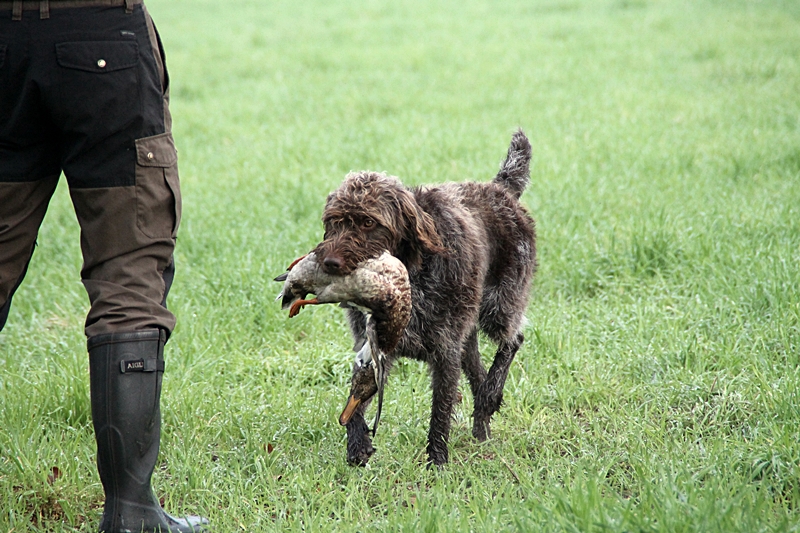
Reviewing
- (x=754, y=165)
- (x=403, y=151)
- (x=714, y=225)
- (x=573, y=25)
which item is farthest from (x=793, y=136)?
(x=573, y=25)

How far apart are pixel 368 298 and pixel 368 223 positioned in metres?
0.36

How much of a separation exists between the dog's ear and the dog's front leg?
1.69 feet

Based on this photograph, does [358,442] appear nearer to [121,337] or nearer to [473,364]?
[473,364]

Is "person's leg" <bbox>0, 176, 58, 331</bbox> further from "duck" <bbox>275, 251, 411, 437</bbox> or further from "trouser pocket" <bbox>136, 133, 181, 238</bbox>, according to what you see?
"duck" <bbox>275, 251, 411, 437</bbox>

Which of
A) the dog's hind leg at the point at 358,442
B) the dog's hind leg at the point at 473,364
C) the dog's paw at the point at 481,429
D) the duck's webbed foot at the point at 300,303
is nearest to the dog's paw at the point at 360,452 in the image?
the dog's hind leg at the point at 358,442

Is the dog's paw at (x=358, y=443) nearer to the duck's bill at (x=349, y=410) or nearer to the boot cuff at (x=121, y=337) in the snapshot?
the duck's bill at (x=349, y=410)

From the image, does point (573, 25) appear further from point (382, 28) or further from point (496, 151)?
point (496, 151)

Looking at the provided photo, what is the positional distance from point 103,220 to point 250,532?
1.31 metres

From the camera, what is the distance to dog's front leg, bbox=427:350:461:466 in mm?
3631

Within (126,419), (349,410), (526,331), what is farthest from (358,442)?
(526,331)

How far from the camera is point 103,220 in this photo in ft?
9.23

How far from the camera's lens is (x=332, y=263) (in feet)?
9.87

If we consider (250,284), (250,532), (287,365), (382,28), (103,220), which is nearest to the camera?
(103,220)

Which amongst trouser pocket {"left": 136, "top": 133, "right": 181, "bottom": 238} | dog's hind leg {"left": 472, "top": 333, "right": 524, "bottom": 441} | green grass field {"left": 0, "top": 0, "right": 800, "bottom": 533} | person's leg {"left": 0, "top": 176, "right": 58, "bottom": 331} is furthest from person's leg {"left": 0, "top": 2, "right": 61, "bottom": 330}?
dog's hind leg {"left": 472, "top": 333, "right": 524, "bottom": 441}
